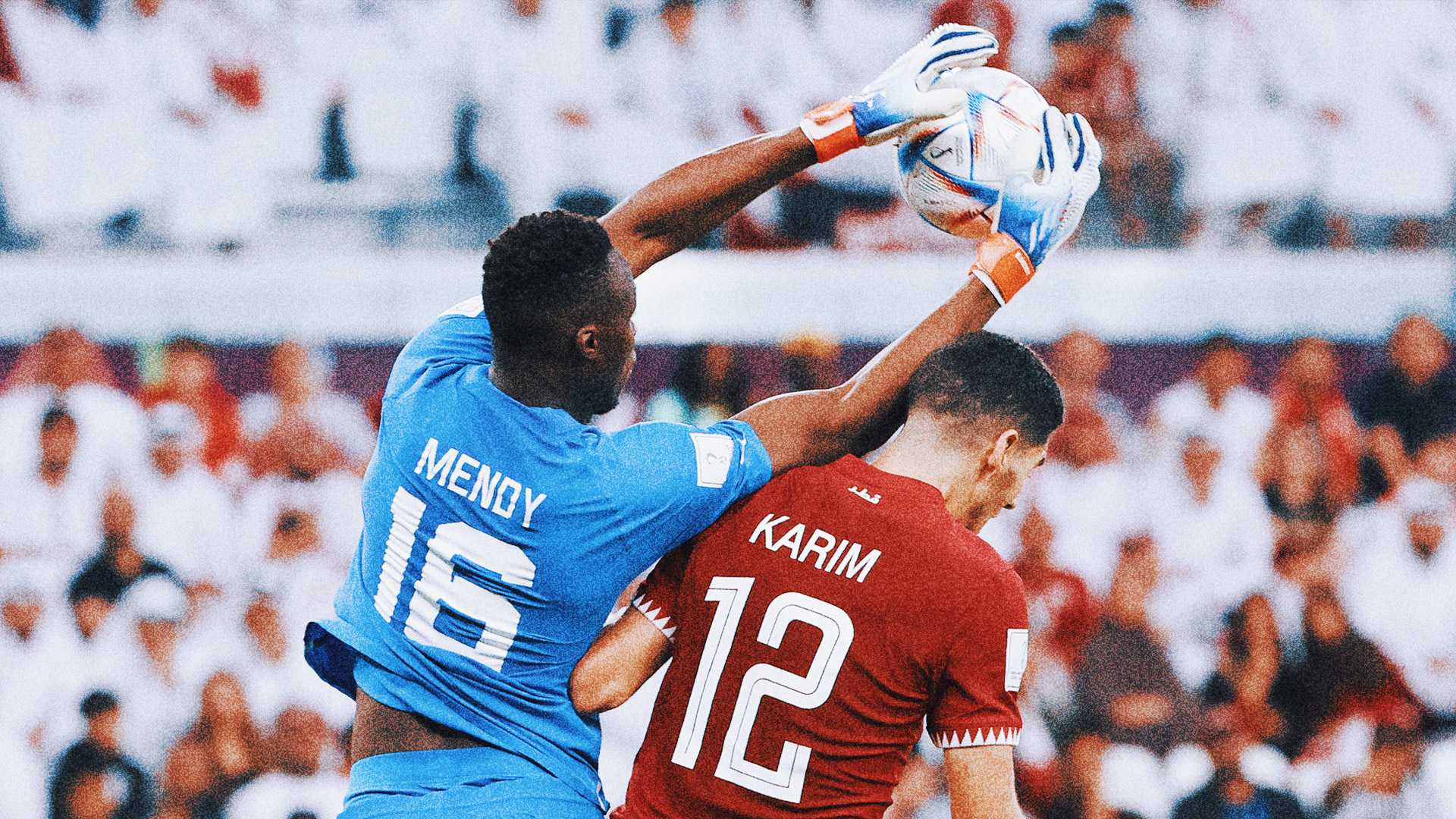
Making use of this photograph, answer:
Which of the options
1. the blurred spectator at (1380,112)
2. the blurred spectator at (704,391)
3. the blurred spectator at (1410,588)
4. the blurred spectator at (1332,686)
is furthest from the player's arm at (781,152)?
the blurred spectator at (1380,112)

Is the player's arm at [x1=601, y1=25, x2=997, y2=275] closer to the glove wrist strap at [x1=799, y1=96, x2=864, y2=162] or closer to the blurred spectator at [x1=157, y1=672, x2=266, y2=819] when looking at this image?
the glove wrist strap at [x1=799, y1=96, x2=864, y2=162]

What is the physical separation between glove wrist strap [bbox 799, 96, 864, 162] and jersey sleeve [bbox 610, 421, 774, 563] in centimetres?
58

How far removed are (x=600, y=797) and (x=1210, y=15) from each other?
22.6 ft

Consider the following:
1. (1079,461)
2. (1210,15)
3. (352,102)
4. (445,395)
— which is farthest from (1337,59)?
(445,395)

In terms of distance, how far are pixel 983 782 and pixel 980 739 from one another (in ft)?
0.24

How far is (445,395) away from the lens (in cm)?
230

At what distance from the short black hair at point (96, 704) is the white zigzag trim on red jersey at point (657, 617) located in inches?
138

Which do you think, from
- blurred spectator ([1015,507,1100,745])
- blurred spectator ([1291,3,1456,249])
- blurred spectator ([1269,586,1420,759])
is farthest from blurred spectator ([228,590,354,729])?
blurred spectator ([1291,3,1456,249])

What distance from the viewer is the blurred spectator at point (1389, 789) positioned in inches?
198

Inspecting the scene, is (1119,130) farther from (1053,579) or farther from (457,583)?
(457,583)

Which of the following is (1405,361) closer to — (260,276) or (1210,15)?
(1210,15)

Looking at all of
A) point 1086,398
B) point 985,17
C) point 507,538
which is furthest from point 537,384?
point 985,17

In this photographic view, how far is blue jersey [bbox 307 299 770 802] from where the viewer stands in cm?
222

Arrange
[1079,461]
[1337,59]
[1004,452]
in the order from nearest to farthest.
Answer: [1004,452] < [1079,461] < [1337,59]
